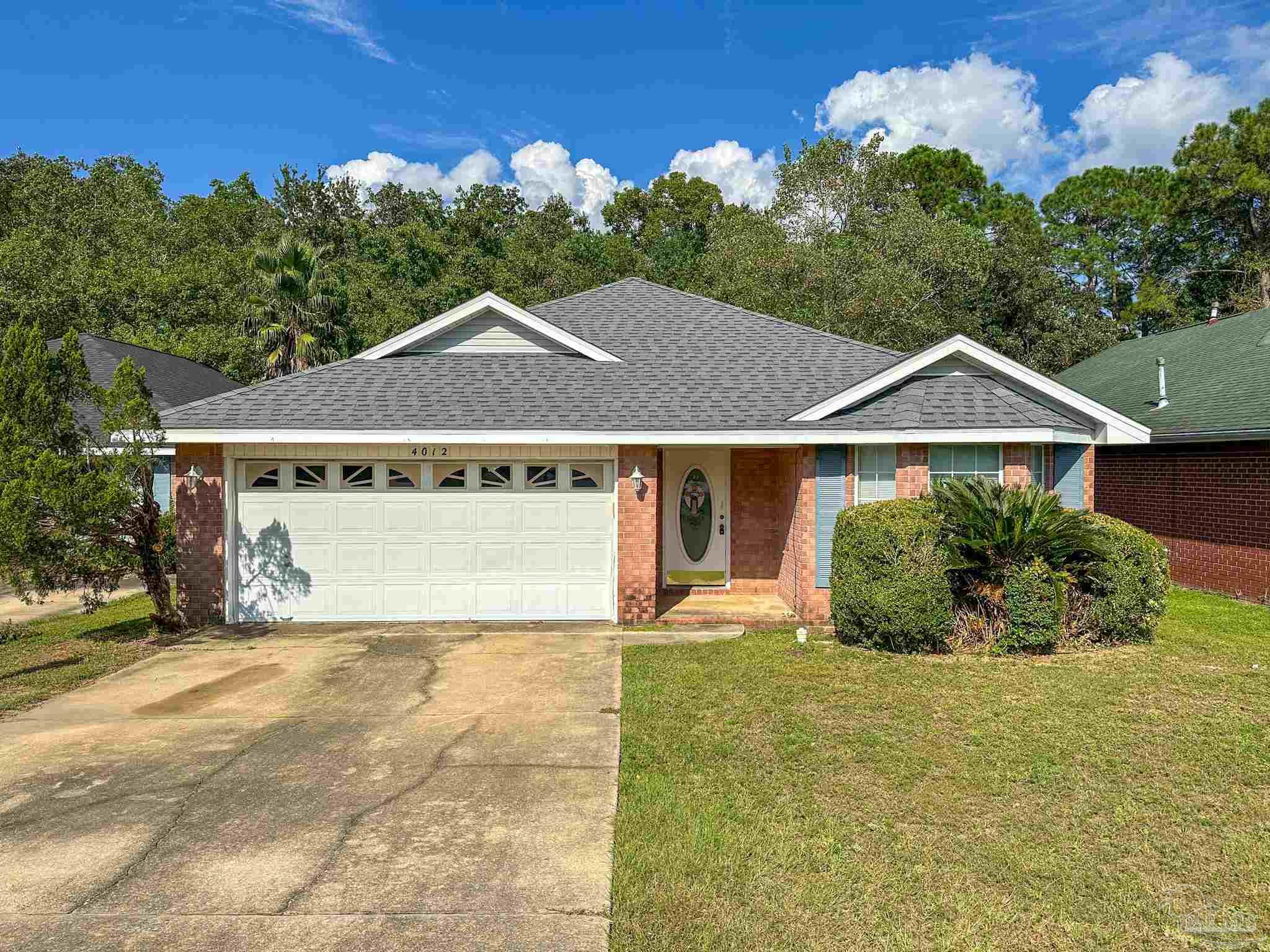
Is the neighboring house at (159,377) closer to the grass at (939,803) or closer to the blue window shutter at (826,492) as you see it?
the grass at (939,803)

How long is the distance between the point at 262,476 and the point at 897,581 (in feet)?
29.8

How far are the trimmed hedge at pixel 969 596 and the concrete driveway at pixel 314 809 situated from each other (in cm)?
324

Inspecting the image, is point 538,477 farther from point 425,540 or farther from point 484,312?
point 484,312

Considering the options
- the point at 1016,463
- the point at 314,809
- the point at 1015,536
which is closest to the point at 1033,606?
the point at 1015,536

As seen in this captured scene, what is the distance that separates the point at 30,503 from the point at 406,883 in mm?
7240

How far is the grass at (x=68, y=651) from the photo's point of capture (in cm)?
814

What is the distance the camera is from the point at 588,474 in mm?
11352

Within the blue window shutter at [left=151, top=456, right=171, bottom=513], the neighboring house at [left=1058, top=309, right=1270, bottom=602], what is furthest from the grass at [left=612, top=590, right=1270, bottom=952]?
the blue window shutter at [left=151, top=456, right=171, bottom=513]

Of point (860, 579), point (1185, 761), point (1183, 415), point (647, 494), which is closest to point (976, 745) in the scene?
point (1185, 761)

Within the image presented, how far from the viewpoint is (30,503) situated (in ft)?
27.8

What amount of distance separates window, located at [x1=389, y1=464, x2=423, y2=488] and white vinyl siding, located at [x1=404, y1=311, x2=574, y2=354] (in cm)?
301

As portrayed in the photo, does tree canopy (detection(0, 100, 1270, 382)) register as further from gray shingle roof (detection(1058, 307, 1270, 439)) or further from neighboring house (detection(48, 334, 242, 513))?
gray shingle roof (detection(1058, 307, 1270, 439))

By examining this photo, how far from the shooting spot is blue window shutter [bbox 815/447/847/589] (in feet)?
36.1

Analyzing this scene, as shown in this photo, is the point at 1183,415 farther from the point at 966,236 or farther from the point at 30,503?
the point at 30,503
